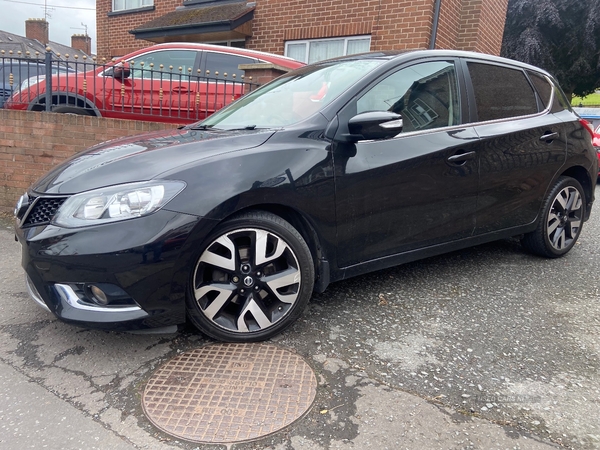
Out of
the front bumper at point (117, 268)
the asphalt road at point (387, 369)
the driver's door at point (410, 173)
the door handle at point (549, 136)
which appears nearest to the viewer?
the asphalt road at point (387, 369)

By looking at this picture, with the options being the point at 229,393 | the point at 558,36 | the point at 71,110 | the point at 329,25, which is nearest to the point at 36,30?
the point at 329,25

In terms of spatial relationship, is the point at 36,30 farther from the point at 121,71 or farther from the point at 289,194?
the point at 289,194

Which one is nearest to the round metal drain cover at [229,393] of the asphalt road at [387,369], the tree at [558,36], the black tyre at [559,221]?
the asphalt road at [387,369]

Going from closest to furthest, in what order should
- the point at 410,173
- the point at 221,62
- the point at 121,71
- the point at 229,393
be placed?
the point at 229,393 < the point at 410,173 < the point at 121,71 < the point at 221,62

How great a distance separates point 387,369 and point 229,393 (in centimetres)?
82

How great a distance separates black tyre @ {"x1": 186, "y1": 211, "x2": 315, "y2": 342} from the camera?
246 centimetres

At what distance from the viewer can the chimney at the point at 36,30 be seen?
2698cm

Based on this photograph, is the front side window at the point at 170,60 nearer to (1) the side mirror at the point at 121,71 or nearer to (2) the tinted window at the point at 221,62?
(2) the tinted window at the point at 221,62

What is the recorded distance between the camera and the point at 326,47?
30.2 ft

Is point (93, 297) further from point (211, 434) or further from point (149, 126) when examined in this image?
point (149, 126)

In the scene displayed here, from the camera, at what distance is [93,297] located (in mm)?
2312

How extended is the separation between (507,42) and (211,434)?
2007 centimetres

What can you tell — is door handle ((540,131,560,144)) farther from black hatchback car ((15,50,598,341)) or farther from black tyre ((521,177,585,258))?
black tyre ((521,177,585,258))

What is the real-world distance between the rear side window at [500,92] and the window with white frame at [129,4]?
35.3 ft
